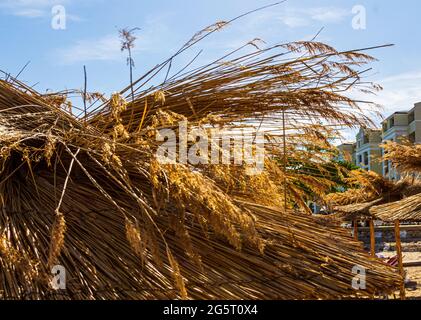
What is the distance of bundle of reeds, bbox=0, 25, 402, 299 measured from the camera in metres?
1.00

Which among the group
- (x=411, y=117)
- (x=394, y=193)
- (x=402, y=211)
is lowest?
(x=402, y=211)

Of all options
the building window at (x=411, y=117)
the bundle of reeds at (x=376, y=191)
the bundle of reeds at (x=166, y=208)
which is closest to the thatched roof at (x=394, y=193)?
the bundle of reeds at (x=376, y=191)

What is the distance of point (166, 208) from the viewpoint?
1106mm

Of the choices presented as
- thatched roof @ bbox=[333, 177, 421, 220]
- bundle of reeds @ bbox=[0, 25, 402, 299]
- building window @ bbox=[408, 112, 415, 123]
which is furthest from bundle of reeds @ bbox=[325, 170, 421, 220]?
building window @ bbox=[408, 112, 415, 123]

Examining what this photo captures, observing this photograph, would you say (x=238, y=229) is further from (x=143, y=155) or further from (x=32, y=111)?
(x=32, y=111)

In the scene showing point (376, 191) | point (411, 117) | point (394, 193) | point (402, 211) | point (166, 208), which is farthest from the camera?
point (411, 117)

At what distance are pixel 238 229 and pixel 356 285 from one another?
25 cm

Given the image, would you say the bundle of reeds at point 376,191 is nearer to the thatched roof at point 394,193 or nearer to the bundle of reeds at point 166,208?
the thatched roof at point 394,193

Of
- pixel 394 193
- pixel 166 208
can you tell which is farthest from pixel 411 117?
pixel 166 208

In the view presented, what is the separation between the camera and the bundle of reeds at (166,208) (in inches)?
39.4

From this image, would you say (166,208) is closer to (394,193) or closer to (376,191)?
(394,193)

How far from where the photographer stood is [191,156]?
1087 millimetres

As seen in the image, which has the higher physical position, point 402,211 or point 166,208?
point 166,208

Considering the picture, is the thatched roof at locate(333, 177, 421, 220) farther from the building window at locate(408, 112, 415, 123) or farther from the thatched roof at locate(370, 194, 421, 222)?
the building window at locate(408, 112, 415, 123)
